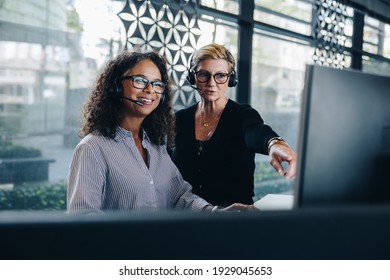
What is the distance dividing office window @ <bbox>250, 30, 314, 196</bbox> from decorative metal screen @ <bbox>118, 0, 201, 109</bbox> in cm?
122

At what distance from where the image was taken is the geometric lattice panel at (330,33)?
17.7 feet

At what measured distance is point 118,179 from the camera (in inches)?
60.3

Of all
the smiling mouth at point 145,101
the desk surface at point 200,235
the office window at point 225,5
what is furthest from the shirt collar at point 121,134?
the office window at point 225,5

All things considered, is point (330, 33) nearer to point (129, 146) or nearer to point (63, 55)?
point (63, 55)

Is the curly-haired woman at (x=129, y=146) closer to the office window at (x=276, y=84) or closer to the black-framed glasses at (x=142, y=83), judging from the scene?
the black-framed glasses at (x=142, y=83)

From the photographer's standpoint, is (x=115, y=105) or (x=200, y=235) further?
(x=115, y=105)

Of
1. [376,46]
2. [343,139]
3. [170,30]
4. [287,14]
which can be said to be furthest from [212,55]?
[376,46]

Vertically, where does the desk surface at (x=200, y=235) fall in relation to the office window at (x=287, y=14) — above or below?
below

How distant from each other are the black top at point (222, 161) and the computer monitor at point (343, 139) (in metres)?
1.13

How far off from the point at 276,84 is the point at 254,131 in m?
4.00
